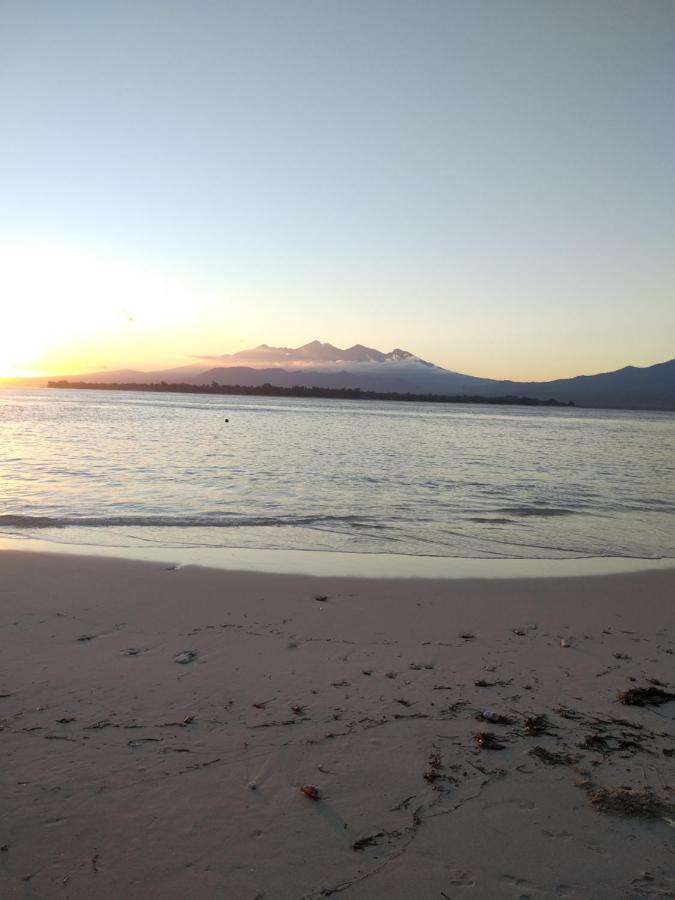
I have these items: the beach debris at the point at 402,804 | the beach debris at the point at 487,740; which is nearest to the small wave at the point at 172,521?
the beach debris at the point at 487,740

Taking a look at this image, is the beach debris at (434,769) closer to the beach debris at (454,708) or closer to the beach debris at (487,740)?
the beach debris at (487,740)

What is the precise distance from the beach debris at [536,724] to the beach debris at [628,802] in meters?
0.68

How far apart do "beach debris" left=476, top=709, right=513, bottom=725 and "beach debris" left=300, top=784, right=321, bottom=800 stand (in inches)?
65.3

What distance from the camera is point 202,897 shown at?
10.3 ft

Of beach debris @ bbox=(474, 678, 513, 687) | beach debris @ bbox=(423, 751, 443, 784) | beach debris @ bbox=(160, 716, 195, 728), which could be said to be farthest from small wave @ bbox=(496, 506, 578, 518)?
beach debris @ bbox=(160, 716, 195, 728)

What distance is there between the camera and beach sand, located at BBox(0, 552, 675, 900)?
→ 3336 mm

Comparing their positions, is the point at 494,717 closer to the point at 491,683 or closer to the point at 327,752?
the point at 491,683

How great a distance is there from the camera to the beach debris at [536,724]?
4797 millimetres

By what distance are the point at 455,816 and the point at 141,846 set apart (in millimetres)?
1887

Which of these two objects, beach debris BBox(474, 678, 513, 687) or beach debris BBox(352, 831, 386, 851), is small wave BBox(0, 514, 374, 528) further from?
beach debris BBox(352, 831, 386, 851)

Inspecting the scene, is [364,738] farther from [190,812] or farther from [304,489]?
[304,489]

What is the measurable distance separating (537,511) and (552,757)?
40.4 feet

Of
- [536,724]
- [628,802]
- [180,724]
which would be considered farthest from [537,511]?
[180,724]

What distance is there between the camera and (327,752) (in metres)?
4.42
